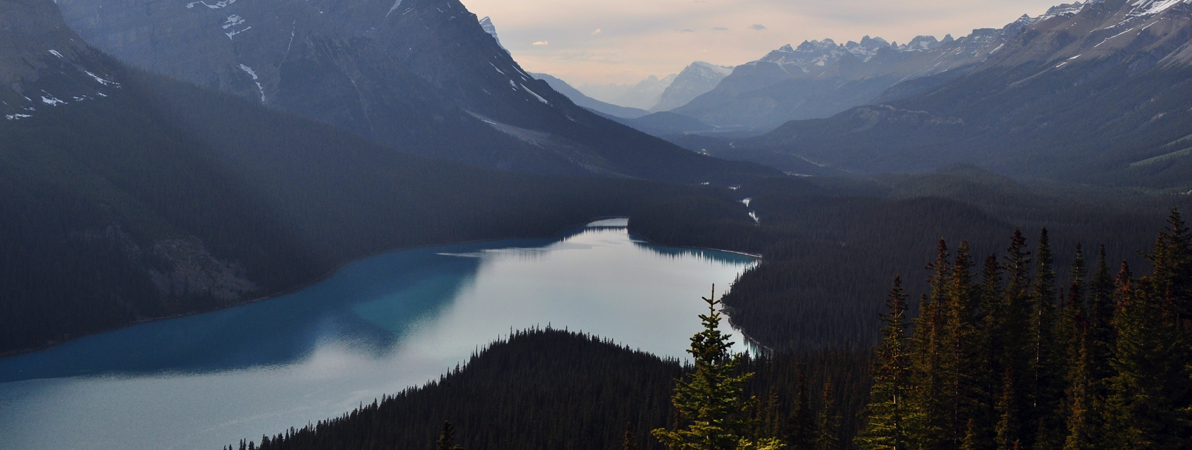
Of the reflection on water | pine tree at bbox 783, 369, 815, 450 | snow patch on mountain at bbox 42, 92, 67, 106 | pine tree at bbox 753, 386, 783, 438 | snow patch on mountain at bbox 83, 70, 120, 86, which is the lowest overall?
the reflection on water

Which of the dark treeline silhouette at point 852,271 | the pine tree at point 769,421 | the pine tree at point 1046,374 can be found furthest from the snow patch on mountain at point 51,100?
the pine tree at point 1046,374

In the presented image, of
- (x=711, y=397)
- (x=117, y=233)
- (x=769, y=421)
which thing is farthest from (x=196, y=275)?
(x=711, y=397)

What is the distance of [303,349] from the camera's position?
119 meters

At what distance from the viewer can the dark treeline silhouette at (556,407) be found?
71.4 m

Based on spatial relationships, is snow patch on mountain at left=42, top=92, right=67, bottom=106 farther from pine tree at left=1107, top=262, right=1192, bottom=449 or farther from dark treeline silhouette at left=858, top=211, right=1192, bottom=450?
pine tree at left=1107, top=262, right=1192, bottom=449

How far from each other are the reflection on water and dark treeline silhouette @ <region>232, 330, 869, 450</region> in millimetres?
11972

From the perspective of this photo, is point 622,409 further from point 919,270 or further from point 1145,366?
point 919,270

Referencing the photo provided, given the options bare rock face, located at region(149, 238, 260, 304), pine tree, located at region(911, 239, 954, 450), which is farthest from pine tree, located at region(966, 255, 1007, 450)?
bare rock face, located at region(149, 238, 260, 304)

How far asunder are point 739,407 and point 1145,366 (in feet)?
68.7

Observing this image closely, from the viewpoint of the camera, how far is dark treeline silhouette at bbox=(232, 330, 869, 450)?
71.4 m

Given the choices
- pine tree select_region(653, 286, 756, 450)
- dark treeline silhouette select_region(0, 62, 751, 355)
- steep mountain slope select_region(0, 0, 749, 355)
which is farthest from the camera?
steep mountain slope select_region(0, 0, 749, 355)

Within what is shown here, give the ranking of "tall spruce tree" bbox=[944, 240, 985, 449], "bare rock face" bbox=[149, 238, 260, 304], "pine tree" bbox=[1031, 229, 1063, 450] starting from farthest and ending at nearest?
"bare rock face" bbox=[149, 238, 260, 304] → "pine tree" bbox=[1031, 229, 1063, 450] → "tall spruce tree" bbox=[944, 240, 985, 449]

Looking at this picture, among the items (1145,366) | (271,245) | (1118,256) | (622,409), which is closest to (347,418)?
(622,409)

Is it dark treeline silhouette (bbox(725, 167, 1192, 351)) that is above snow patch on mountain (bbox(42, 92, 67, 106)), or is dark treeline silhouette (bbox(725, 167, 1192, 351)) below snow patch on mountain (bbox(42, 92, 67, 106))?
below
